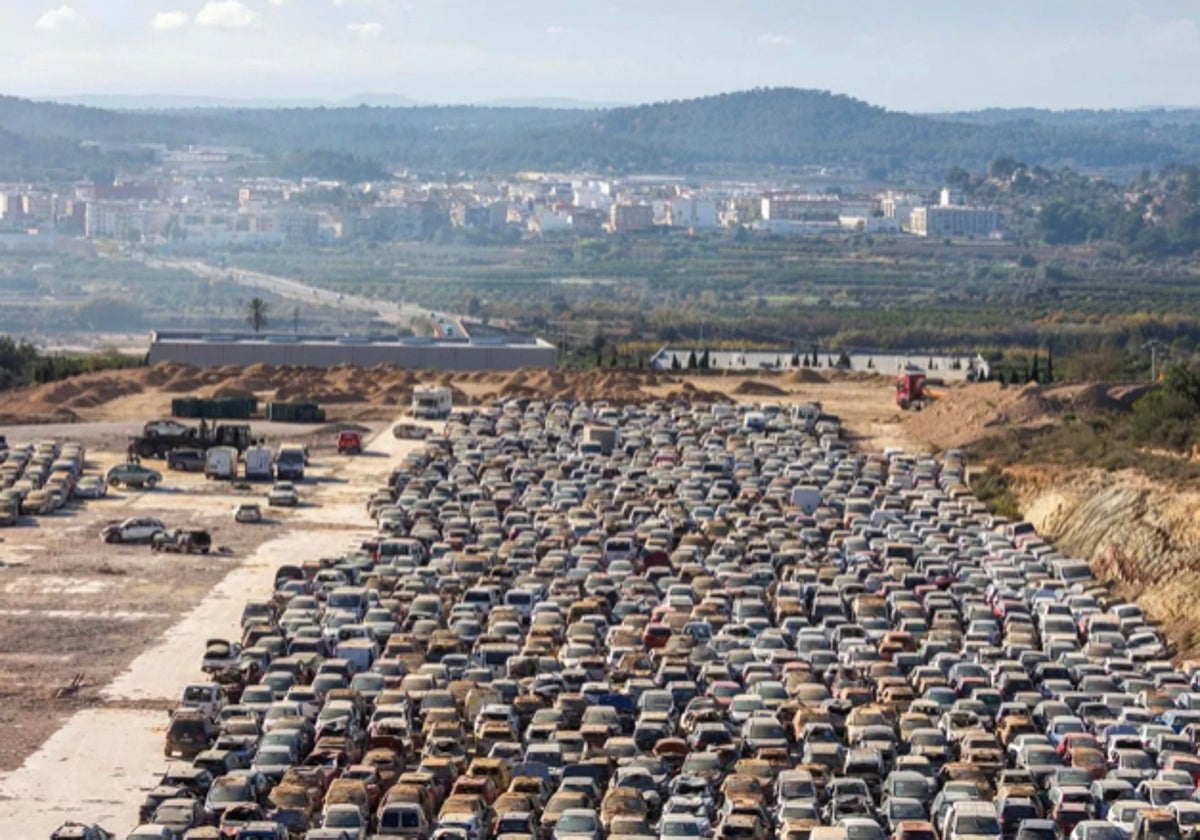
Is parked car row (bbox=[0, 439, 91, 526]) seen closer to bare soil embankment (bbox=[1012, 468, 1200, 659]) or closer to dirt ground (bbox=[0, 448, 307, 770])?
dirt ground (bbox=[0, 448, 307, 770])

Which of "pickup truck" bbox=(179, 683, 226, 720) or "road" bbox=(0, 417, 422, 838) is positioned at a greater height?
"pickup truck" bbox=(179, 683, 226, 720)

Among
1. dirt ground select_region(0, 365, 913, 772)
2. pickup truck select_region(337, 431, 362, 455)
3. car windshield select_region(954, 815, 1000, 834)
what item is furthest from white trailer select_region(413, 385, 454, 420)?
car windshield select_region(954, 815, 1000, 834)

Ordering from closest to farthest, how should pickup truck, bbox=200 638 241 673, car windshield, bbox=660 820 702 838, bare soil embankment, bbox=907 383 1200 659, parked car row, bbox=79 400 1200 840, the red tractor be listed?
car windshield, bbox=660 820 702 838 → parked car row, bbox=79 400 1200 840 → pickup truck, bbox=200 638 241 673 → bare soil embankment, bbox=907 383 1200 659 → the red tractor

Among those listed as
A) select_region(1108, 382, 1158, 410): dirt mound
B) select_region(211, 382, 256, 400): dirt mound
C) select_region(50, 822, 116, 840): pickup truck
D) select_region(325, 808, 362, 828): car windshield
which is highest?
select_region(325, 808, 362, 828): car windshield

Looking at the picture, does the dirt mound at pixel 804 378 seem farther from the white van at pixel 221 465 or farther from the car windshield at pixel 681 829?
the car windshield at pixel 681 829

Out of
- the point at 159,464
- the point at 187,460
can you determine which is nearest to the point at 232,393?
the point at 159,464

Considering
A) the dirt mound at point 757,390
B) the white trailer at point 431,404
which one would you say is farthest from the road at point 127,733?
the dirt mound at point 757,390
